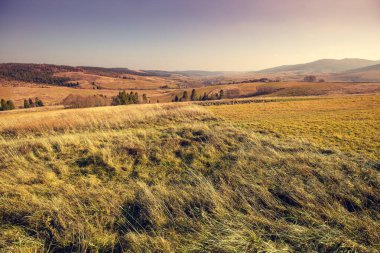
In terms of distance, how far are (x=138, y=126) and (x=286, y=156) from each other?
10.6 meters

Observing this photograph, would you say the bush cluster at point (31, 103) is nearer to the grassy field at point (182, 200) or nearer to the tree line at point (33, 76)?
the grassy field at point (182, 200)

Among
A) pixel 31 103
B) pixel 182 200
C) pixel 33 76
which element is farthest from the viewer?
pixel 33 76

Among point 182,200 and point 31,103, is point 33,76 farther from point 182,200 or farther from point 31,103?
point 182,200

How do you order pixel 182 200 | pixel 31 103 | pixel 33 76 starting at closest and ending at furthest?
1. pixel 182 200
2. pixel 31 103
3. pixel 33 76

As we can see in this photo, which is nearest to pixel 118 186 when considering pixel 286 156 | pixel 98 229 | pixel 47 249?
pixel 98 229

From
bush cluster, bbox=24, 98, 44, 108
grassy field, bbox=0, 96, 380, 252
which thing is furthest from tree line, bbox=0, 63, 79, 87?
grassy field, bbox=0, 96, 380, 252

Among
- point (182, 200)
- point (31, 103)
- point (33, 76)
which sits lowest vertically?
point (31, 103)

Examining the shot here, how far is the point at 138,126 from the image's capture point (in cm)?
1435

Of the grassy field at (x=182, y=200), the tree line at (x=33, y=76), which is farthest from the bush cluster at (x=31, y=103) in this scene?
the tree line at (x=33, y=76)

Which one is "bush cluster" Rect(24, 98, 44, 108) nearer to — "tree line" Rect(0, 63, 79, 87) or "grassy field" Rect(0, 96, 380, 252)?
"grassy field" Rect(0, 96, 380, 252)

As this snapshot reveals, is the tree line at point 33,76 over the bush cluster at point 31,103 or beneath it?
over

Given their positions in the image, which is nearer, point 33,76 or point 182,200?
point 182,200

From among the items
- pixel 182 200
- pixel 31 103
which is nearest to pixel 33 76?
pixel 31 103

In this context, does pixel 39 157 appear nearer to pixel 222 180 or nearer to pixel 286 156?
pixel 222 180
